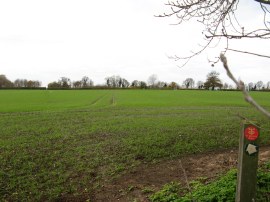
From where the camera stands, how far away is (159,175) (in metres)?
7.27

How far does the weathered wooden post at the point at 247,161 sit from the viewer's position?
3346 mm

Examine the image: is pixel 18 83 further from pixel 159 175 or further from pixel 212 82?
pixel 159 175

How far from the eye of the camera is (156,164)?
27.2 ft

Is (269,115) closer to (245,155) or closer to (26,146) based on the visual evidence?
(245,155)

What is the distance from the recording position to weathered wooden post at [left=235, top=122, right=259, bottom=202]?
3.35 m

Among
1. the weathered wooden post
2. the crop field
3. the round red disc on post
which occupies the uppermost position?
the round red disc on post

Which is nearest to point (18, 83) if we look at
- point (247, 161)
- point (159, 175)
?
point (159, 175)

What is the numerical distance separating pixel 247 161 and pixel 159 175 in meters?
4.01

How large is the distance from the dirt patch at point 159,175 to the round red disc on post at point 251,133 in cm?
304

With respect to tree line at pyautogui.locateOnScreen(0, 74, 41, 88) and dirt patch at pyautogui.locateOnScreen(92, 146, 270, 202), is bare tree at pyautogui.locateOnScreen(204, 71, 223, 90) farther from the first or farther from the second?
dirt patch at pyautogui.locateOnScreen(92, 146, 270, 202)

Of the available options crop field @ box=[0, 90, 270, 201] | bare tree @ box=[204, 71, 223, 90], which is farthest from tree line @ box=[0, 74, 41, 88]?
crop field @ box=[0, 90, 270, 201]

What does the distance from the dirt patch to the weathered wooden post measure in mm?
2499

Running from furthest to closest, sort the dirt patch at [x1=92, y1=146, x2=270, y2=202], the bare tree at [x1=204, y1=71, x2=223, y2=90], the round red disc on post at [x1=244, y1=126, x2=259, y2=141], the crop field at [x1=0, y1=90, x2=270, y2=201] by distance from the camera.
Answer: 1. the bare tree at [x1=204, y1=71, x2=223, y2=90]
2. the crop field at [x1=0, y1=90, x2=270, y2=201]
3. the dirt patch at [x1=92, y1=146, x2=270, y2=202]
4. the round red disc on post at [x1=244, y1=126, x2=259, y2=141]

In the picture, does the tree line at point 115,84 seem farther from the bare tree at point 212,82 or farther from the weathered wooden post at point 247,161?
the weathered wooden post at point 247,161
